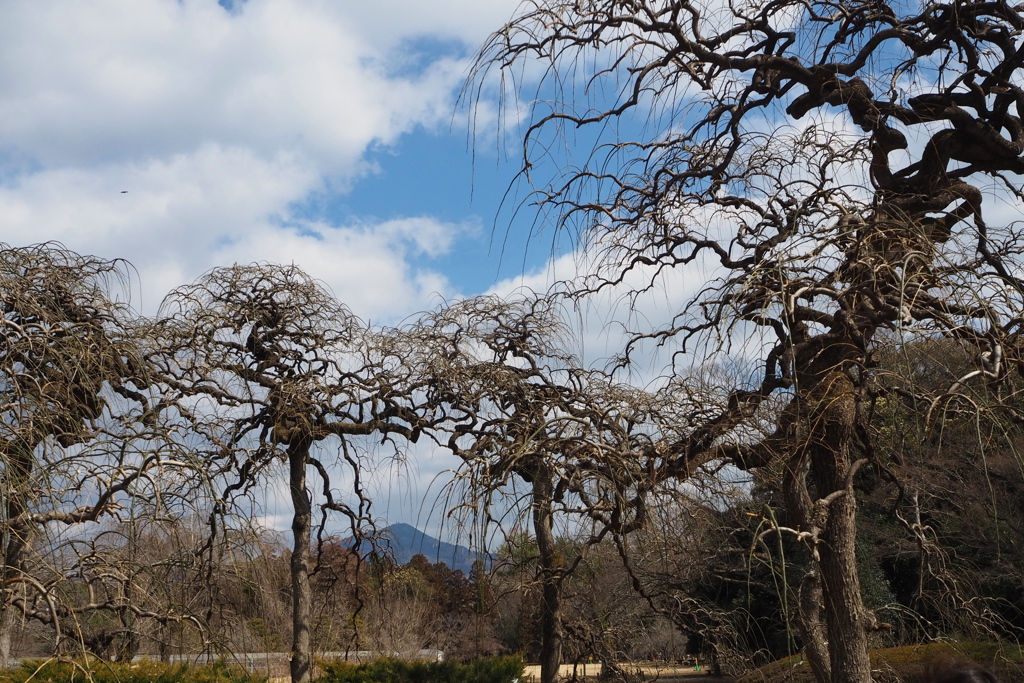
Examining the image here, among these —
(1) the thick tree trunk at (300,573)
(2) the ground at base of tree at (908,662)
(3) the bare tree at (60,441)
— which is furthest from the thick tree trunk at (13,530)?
(2) the ground at base of tree at (908,662)

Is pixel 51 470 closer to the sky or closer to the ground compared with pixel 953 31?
closer to the ground

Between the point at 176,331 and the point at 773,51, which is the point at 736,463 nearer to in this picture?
the point at 773,51

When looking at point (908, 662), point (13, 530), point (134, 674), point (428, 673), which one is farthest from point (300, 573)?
point (13, 530)

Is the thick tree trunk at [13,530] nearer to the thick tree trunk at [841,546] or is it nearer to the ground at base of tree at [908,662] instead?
the thick tree trunk at [841,546]

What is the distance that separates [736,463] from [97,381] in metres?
5.15

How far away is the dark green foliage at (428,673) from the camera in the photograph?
24.0 ft

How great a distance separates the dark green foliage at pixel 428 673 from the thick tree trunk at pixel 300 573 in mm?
1467

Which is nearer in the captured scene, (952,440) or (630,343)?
(630,343)

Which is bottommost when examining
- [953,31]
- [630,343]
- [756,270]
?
[756,270]

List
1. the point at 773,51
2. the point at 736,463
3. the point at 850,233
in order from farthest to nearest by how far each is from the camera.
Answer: the point at 773,51 → the point at 736,463 → the point at 850,233

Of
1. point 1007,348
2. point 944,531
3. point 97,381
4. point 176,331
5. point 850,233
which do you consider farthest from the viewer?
point 944,531

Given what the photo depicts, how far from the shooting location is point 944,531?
32.3 ft

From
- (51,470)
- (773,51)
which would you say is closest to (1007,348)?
(773,51)

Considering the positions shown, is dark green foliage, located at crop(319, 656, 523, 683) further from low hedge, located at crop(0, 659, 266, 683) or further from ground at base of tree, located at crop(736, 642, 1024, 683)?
ground at base of tree, located at crop(736, 642, 1024, 683)
